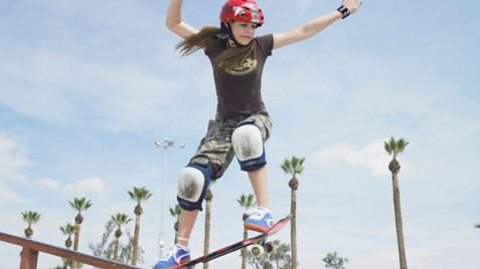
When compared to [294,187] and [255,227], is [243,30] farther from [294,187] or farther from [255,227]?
[294,187]

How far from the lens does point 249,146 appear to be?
4.31m

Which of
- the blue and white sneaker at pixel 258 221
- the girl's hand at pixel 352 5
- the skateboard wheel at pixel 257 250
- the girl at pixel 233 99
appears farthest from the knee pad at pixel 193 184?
the girl's hand at pixel 352 5

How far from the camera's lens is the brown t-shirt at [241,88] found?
4609 millimetres

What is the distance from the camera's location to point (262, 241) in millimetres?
4078

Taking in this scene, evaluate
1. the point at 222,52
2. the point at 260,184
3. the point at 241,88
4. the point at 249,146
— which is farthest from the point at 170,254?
the point at 222,52

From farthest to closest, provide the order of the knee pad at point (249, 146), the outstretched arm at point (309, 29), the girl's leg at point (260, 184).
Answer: the outstretched arm at point (309, 29)
the girl's leg at point (260, 184)
the knee pad at point (249, 146)

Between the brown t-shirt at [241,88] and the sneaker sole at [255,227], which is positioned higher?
the brown t-shirt at [241,88]

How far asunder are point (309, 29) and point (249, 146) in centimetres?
119

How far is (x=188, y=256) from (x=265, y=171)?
92 centimetres

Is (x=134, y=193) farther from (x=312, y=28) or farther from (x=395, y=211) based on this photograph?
(x=312, y=28)

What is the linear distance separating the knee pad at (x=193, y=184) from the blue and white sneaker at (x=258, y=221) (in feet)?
1.52

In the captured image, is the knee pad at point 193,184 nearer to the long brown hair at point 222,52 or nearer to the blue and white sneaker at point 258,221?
the blue and white sneaker at point 258,221

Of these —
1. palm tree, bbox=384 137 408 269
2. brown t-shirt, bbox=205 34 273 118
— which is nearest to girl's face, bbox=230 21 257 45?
brown t-shirt, bbox=205 34 273 118

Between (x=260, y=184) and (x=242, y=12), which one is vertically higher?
(x=242, y=12)
